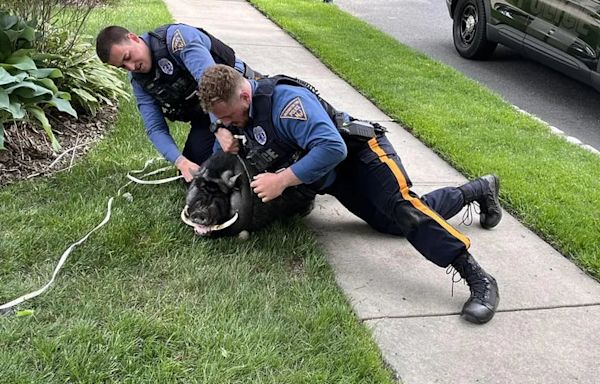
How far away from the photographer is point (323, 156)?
3242mm

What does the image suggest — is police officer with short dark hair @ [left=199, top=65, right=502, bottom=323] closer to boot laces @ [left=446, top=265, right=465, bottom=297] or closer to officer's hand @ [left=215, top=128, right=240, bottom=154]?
officer's hand @ [left=215, top=128, right=240, bottom=154]

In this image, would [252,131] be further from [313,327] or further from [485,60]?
[485,60]

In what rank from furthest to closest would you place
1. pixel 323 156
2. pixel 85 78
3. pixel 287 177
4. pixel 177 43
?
pixel 85 78 → pixel 177 43 → pixel 287 177 → pixel 323 156

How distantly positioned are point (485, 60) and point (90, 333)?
7134mm

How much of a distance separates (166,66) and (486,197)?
1994 mm

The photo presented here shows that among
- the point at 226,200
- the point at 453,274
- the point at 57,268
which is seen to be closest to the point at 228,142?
the point at 226,200

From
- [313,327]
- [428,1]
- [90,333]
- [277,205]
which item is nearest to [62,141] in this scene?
[277,205]

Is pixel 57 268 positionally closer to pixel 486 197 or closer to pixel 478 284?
pixel 478 284

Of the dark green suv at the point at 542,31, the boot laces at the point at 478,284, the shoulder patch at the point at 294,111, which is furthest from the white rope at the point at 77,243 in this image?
the dark green suv at the point at 542,31

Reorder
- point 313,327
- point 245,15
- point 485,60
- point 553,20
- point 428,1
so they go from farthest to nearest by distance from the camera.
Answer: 1. point 428,1
2. point 245,15
3. point 485,60
4. point 553,20
5. point 313,327

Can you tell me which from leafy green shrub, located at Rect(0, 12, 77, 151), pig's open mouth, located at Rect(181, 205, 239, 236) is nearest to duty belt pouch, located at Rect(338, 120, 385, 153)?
pig's open mouth, located at Rect(181, 205, 239, 236)

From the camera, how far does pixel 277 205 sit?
375 cm

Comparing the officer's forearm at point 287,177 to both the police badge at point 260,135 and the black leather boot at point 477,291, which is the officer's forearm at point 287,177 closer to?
the police badge at point 260,135

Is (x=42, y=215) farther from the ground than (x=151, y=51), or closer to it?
closer to it
